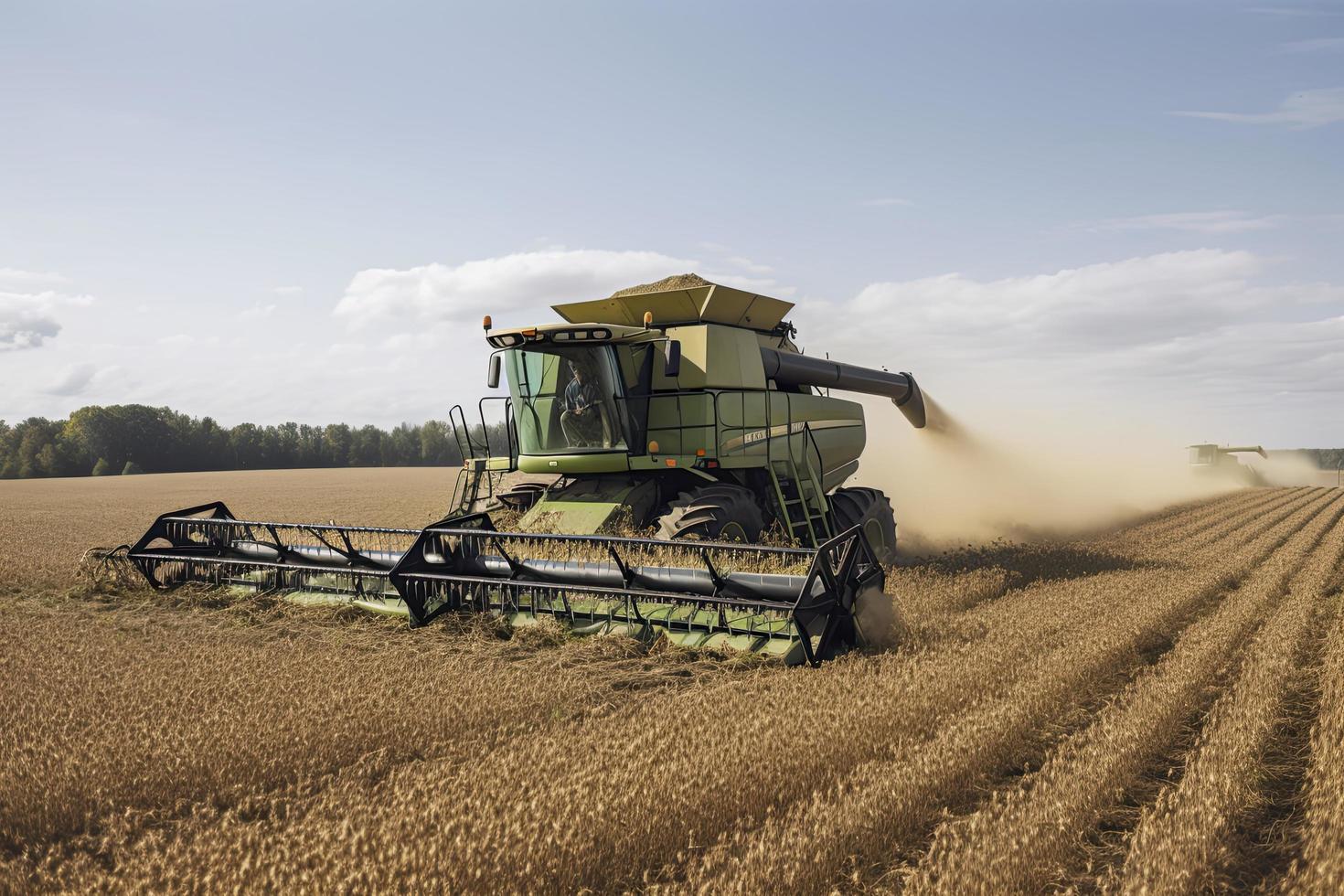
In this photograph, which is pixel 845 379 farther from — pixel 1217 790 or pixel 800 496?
pixel 1217 790

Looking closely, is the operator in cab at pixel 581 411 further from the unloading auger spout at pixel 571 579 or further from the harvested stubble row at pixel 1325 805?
the harvested stubble row at pixel 1325 805

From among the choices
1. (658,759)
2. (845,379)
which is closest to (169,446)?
(845,379)

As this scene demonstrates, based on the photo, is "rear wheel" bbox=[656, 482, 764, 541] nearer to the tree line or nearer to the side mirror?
the side mirror

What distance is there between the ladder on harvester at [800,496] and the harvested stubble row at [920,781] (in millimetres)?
2945

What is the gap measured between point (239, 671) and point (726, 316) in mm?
5732

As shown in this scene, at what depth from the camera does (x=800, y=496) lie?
8641mm

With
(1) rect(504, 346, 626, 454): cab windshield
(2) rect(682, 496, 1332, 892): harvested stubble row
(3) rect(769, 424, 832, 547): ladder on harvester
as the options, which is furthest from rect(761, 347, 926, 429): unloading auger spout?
(2) rect(682, 496, 1332, 892): harvested stubble row

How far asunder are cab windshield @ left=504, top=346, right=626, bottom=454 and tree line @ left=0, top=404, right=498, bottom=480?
4165 centimetres

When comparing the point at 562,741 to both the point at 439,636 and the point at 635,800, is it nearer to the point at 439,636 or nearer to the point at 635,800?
the point at 635,800

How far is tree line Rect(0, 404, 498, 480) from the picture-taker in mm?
51375

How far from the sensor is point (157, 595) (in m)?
7.57

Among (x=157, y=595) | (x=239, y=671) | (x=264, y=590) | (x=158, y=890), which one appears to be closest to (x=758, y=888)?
(x=158, y=890)

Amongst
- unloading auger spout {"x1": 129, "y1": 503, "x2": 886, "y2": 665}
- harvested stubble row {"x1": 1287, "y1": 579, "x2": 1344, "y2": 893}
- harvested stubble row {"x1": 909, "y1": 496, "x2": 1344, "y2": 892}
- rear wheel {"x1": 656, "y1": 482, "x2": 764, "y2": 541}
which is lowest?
harvested stubble row {"x1": 1287, "y1": 579, "x2": 1344, "y2": 893}

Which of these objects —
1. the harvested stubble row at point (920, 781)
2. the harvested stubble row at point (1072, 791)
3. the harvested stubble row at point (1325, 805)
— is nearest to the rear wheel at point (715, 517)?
the harvested stubble row at point (920, 781)
